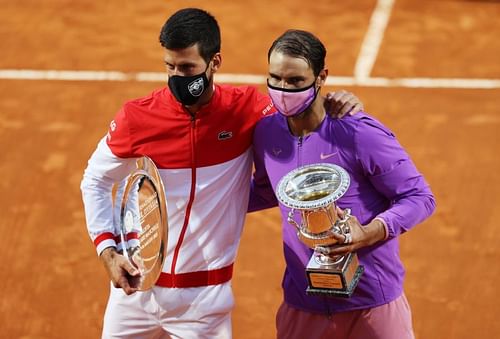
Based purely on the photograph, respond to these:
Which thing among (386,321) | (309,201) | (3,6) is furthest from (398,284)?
(3,6)

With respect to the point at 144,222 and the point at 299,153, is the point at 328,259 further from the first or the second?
the point at 144,222

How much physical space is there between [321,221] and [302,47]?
90 cm

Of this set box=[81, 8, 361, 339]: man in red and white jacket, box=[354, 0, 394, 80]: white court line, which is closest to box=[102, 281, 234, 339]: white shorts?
box=[81, 8, 361, 339]: man in red and white jacket

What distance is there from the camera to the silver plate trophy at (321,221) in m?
4.84

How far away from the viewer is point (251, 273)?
27.6 ft

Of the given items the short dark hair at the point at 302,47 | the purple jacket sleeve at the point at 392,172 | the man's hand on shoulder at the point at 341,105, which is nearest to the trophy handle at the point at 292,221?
the purple jacket sleeve at the point at 392,172

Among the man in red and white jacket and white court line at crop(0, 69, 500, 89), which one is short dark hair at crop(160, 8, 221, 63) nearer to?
the man in red and white jacket

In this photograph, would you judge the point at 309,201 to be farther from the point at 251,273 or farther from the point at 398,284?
the point at 251,273

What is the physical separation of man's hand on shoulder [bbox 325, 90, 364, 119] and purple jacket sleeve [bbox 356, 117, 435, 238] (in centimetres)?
13

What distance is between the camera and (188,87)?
5.48m

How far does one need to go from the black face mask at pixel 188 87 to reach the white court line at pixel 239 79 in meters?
5.82

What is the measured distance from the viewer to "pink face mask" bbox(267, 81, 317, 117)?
5.24 meters

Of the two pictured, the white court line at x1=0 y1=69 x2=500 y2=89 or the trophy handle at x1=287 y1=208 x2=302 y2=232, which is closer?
the trophy handle at x1=287 y1=208 x2=302 y2=232

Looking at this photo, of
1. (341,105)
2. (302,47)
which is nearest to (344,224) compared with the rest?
(341,105)
